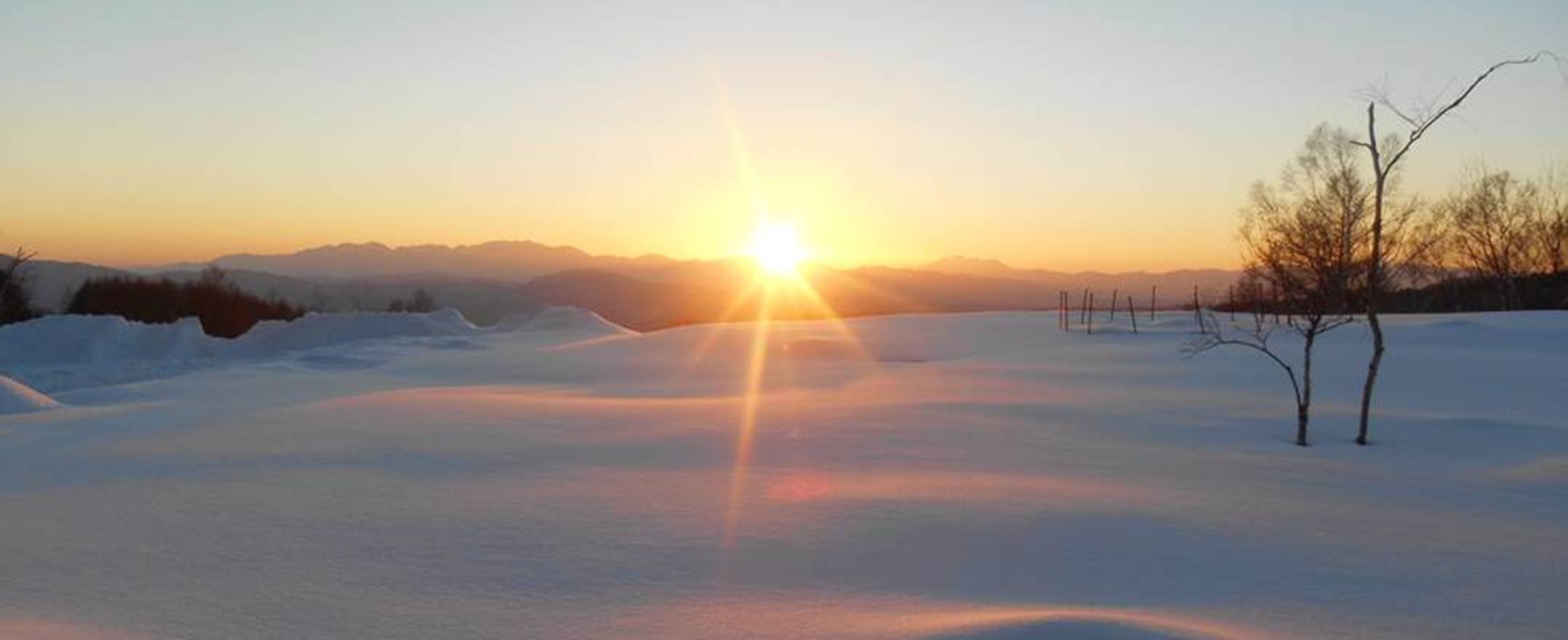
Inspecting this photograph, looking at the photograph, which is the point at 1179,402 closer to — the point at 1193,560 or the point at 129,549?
the point at 1193,560

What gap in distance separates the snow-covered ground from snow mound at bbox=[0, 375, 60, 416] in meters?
0.11

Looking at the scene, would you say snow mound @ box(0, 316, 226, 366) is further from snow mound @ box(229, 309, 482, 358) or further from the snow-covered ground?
the snow-covered ground

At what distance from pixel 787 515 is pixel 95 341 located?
32663 millimetres

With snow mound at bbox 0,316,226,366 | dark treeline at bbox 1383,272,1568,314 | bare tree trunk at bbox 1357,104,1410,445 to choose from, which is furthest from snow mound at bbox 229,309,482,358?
dark treeline at bbox 1383,272,1568,314

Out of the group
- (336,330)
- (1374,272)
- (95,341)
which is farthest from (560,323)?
(1374,272)

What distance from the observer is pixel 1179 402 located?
1606 centimetres

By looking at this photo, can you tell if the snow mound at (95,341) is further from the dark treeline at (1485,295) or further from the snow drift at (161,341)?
the dark treeline at (1485,295)

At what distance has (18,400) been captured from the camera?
52.6 feet

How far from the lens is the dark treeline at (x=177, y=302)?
45.2 m

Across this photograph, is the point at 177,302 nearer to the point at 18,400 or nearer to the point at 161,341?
the point at 161,341

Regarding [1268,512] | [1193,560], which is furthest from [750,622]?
[1268,512]

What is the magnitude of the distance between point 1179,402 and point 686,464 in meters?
9.78

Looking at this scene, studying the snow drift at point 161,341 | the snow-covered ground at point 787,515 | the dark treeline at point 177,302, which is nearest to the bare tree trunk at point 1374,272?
the snow-covered ground at point 787,515

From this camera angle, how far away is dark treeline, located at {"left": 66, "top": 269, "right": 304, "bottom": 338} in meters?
45.2
